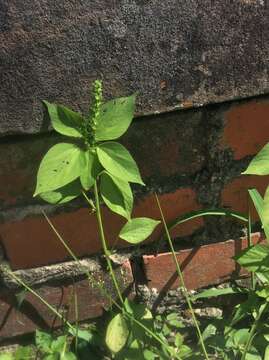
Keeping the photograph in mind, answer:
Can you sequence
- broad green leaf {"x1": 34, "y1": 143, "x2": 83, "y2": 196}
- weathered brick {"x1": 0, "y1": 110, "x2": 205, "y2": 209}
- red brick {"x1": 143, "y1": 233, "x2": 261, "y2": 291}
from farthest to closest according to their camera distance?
red brick {"x1": 143, "y1": 233, "x2": 261, "y2": 291} → weathered brick {"x1": 0, "y1": 110, "x2": 205, "y2": 209} → broad green leaf {"x1": 34, "y1": 143, "x2": 83, "y2": 196}

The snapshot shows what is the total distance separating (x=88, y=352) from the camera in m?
1.07

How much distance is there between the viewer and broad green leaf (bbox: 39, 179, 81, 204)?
899 mm

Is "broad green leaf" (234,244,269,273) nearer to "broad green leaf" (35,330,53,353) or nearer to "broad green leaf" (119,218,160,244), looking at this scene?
"broad green leaf" (119,218,160,244)

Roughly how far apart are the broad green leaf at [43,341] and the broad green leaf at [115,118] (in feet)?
1.42

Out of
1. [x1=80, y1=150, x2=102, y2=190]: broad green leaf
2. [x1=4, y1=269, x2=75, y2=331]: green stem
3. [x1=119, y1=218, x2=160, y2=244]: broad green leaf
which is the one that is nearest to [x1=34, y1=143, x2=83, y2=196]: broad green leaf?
[x1=80, y1=150, x2=102, y2=190]: broad green leaf

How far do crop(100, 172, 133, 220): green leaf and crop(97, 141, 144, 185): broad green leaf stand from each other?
3 centimetres

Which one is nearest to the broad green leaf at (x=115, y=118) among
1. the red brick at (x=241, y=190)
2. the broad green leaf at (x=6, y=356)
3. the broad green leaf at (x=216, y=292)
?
the red brick at (x=241, y=190)

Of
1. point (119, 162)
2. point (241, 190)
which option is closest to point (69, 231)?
point (119, 162)

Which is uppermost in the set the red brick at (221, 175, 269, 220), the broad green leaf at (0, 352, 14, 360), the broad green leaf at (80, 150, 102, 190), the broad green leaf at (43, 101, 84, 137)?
the broad green leaf at (43, 101, 84, 137)

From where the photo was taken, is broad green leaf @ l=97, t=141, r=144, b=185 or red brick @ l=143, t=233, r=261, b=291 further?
red brick @ l=143, t=233, r=261, b=291

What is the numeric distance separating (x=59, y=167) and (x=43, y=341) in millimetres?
398

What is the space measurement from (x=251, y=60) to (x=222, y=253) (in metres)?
0.37

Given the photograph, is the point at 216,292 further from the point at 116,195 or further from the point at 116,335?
the point at 116,195

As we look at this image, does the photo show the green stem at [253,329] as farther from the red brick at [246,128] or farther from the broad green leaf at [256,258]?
the red brick at [246,128]
